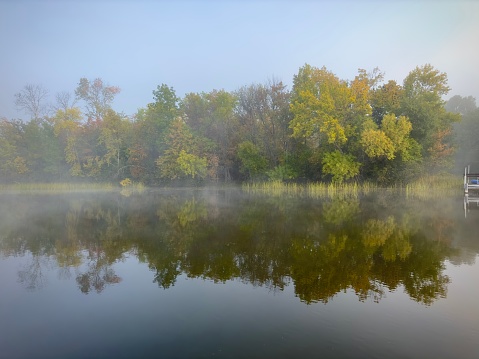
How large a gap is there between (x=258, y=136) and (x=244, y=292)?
3368 cm

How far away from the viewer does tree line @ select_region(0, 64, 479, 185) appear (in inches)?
1249

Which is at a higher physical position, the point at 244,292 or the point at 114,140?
the point at 114,140

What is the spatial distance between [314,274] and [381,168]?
27797 millimetres

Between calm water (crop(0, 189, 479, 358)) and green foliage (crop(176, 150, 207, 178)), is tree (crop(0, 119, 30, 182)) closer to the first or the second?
green foliage (crop(176, 150, 207, 178))

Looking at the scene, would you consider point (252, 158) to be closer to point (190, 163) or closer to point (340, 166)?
point (190, 163)

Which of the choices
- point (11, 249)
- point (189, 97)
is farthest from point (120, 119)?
point (11, 249)

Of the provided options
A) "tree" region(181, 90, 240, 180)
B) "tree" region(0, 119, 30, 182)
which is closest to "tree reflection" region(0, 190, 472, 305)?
"tree" region(181, 90, 240, 180)

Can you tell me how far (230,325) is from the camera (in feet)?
17.5

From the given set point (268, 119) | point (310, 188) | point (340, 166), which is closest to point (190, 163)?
point (268, 119)

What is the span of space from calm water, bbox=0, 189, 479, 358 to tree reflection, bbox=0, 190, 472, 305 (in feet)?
0.16

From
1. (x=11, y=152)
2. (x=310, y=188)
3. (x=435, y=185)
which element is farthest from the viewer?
(x=11, y=152)

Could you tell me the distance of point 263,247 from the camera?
33.2ft

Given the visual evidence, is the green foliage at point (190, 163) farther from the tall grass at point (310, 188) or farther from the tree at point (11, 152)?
the tree at point (11, 152)

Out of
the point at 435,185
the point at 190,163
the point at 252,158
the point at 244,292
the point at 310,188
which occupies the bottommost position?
the point at 244,292
